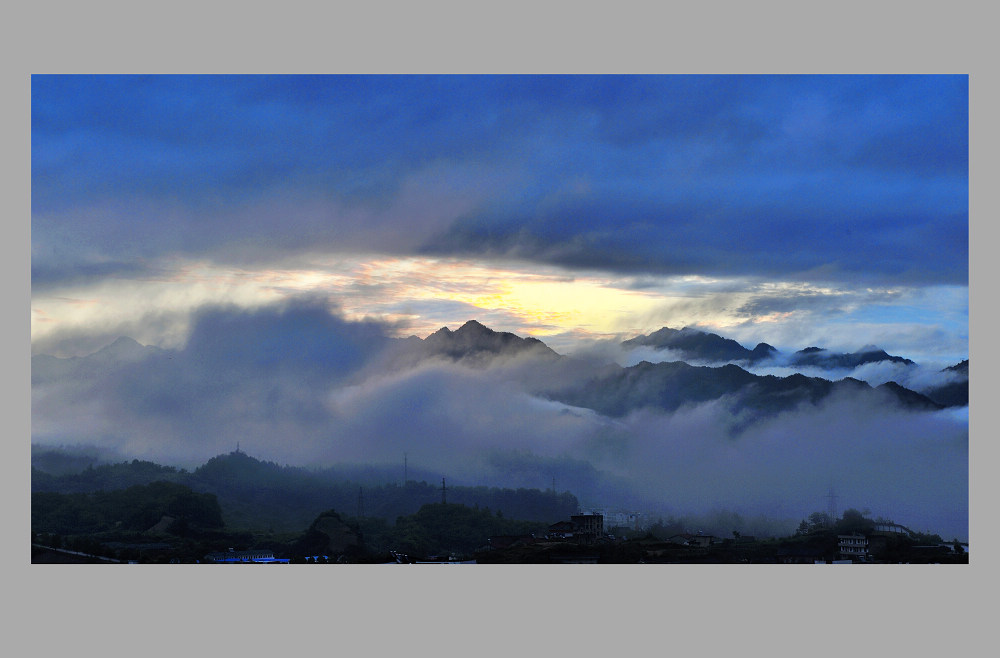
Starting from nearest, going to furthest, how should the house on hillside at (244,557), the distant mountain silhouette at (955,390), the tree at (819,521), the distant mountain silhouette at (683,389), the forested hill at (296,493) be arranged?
the house on hillside at (244,557) < the tree at (819,521) < the distant mountain silhouette at (955,390) < the forested hill at (296,493) < the distant mountain silhouette at (683,389)

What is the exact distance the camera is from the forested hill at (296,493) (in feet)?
84.7

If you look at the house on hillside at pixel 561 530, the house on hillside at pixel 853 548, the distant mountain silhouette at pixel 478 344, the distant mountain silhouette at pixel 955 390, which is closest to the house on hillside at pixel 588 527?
the house on hillside at pixel 561 530

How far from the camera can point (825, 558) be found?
24688mm

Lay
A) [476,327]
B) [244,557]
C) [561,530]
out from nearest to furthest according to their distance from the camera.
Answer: [244,557] < [561,530] < [476,327]

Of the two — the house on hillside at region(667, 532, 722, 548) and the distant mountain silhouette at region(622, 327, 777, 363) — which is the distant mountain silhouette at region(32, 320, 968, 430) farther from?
the house on hillside at region(667, 532, 722, 548)

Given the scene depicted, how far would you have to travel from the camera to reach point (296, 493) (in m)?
26.1

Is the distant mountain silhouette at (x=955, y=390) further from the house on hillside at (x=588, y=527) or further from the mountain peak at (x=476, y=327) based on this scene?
the mountain peak at (x=476, y=327)

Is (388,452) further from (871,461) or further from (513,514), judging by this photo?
(871,461)

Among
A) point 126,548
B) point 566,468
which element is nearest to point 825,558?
point 566,468

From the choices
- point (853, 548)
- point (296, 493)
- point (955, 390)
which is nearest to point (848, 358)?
point (955, 390)

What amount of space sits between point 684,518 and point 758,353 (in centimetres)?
410

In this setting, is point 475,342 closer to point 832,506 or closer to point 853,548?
point 832,506

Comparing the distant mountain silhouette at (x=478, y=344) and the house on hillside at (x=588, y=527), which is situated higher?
A: the distant mountain silhouette at (x=478, y=344)

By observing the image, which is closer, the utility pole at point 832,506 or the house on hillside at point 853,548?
the house on hillside at point 853,548
